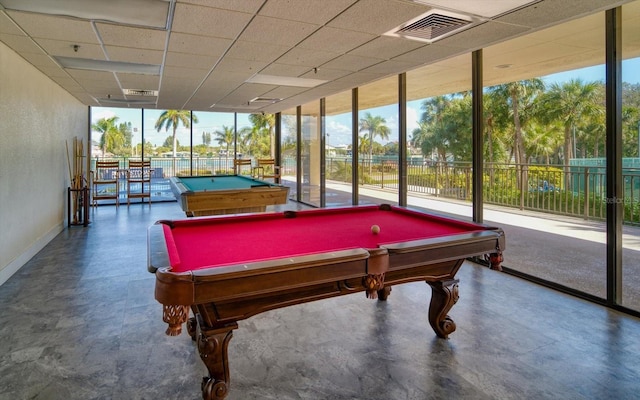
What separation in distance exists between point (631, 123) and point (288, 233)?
3.08 m

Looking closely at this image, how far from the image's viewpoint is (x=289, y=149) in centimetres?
1073

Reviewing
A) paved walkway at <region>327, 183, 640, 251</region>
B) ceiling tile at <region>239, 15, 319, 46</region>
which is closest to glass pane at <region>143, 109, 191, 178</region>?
paved walkway at <region>327, 183, 640, 251</region>

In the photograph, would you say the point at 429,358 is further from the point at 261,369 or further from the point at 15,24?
the point at 15,24

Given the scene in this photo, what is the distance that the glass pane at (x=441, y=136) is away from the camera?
16.5 feet

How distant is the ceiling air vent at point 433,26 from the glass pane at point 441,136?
46.4 inches

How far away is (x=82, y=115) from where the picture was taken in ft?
27.9

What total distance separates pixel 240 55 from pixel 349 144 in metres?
3.45

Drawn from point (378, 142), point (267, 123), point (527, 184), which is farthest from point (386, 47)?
point (267, 123)

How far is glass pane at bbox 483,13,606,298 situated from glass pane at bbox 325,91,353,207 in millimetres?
3043

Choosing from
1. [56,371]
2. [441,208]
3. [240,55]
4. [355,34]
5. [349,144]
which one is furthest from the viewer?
[349,144]

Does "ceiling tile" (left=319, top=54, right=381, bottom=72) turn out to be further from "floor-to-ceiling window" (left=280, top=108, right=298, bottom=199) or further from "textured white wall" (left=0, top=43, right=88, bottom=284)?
"floor-to-ceiling window" (left=280, top=108, right=298, bottom=199)

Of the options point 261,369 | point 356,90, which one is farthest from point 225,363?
point 356,90

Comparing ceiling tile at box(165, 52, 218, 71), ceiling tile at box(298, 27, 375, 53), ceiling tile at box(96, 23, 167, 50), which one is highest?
ceiling tile at box(165, 52, 218, 71)

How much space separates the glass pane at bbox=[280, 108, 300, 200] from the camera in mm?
A: 10414
